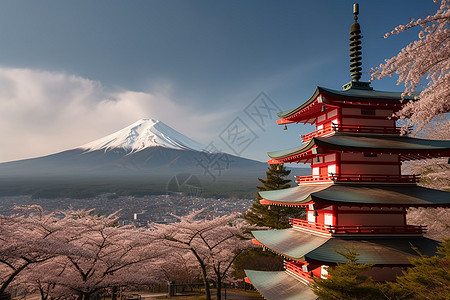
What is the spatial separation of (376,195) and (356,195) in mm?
786

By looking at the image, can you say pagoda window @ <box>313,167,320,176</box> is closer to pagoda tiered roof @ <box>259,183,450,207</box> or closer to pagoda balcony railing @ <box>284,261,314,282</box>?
pagoda tiered roof @ <box>259,183,450,207</box>

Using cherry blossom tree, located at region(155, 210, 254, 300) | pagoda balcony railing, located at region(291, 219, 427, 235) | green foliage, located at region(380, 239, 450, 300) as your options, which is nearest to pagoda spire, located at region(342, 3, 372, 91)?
pagoda balcony railing, located at region(291, 219, 427, 235)

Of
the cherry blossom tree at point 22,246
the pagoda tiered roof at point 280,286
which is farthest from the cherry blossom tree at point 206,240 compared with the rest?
the cherry blossom tree at point 22,246

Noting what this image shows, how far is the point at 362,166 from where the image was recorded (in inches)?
488

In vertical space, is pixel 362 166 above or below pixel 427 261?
above

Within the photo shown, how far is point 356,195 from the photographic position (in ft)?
36.2

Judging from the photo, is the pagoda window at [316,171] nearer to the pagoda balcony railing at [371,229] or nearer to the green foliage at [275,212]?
the pagoda balcony railing at [371,229]

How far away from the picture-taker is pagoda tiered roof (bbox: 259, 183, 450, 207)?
10.5 metres

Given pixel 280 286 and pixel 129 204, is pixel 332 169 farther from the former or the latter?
pixel 129 204

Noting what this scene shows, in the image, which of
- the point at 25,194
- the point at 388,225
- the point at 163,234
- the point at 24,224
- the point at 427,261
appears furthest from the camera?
the point at 25,194

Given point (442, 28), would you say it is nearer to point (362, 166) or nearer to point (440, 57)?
point (440, 57)

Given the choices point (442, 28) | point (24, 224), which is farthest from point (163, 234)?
point (442, 28)

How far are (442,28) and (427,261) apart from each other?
6564 millimetres

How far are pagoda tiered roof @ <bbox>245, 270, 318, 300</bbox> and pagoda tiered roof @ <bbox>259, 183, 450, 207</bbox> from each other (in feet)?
11.0
